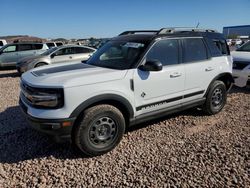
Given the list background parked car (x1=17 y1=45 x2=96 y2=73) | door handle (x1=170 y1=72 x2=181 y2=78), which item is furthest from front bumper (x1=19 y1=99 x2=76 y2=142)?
background parked car (x1=17 y1=45 x2=96 y2=73)

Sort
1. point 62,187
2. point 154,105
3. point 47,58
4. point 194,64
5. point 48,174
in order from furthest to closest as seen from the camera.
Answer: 1. point 47,58
2. point 194,64
3. point 154,105
4. point 48,174
5. point 62,187

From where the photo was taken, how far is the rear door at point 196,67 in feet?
15.4

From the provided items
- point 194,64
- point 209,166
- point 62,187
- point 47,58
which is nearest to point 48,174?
point 62,187

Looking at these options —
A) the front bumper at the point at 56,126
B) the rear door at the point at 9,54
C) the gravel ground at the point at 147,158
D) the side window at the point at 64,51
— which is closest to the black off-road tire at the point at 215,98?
the gravel ground at the point at 147,158

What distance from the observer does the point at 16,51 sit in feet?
49.3

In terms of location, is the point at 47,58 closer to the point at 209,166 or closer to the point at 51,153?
the point at 51,153

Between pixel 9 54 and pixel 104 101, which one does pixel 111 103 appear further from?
pixel 9 54

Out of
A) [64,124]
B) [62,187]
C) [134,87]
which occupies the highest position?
[134,87]

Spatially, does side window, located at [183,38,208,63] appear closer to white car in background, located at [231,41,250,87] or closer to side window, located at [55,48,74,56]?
white car in background, located at [231,41,250,87]

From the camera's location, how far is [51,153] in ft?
12.9

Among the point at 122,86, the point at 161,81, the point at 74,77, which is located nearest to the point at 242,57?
the point at 161,81

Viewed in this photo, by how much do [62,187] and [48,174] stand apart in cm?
39

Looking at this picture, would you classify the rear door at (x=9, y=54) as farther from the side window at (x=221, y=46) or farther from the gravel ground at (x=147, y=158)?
the side window at (x=221, y=46)

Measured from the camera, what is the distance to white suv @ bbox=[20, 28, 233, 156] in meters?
3.43
